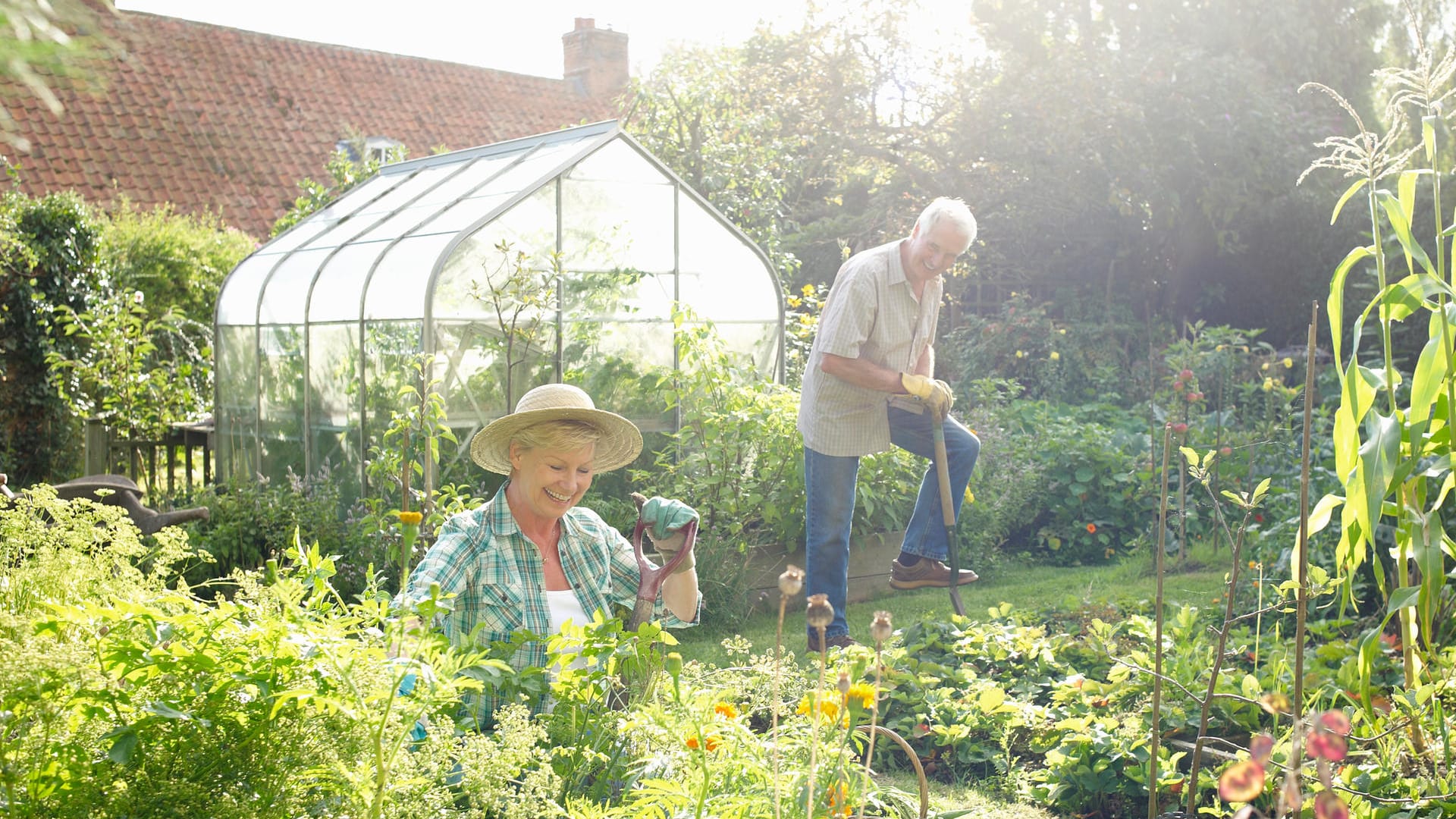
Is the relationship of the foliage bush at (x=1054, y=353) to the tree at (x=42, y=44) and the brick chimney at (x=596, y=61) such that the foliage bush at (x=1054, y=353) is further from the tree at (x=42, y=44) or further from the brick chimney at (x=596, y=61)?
the brick chimney at (x=596, y=61)

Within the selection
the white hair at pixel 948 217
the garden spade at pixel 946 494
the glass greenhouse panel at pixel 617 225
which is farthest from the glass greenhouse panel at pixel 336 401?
the white hair at pixel 948 217

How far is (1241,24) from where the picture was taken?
12250 millimetres

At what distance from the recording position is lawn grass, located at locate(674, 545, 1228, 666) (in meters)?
4.73

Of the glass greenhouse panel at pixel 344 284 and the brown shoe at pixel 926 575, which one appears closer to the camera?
the brown shoe at pixel 926 575

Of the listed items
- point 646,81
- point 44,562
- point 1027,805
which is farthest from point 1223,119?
point 44,562

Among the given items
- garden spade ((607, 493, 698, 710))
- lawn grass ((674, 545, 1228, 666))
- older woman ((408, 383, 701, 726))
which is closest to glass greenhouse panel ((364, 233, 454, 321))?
lawn grass ((674, 545, 1228, 666))

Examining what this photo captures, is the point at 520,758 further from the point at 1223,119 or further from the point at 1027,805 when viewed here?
the point at 1223,119

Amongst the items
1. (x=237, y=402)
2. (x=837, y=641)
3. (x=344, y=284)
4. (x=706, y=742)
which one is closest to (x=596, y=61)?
(x=237, y=402)

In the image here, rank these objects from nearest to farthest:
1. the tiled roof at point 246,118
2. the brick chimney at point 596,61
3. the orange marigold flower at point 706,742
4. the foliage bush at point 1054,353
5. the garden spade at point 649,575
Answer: the orange marigold flower at point 706,742, the garden spade at point 649,575, the foliage bush at point 1054,353, the tiled roof at point 246,118, the brick chimney at point 596,61

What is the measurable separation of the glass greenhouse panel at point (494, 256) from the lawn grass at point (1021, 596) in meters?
1.99

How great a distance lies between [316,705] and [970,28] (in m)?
12.3

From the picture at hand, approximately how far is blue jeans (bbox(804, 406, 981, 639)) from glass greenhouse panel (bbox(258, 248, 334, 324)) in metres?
3.70

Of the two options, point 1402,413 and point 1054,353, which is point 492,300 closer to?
point 1402,413

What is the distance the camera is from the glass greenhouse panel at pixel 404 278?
5.92 m
